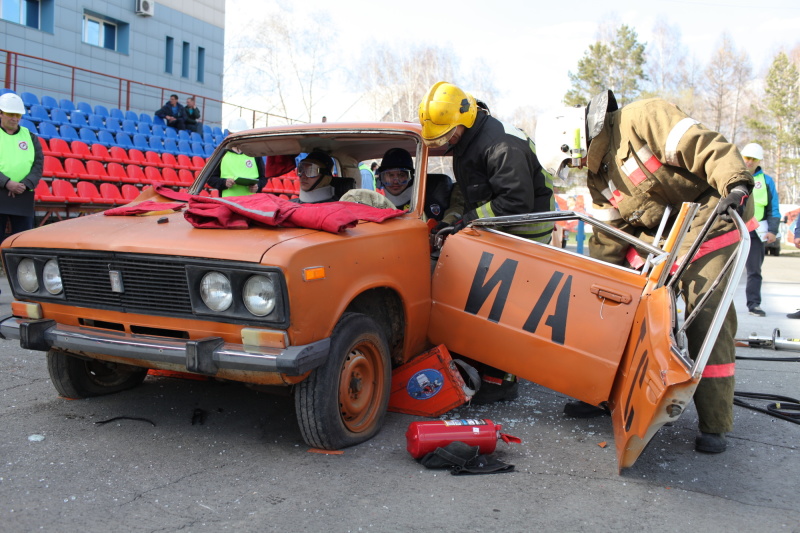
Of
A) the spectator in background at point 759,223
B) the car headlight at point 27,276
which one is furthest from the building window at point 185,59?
the car headlight at point 27,276

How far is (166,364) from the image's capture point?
2.94 meters

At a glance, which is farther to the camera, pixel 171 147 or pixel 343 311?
pixel 171 147

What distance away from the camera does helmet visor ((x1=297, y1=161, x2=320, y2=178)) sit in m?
4.47

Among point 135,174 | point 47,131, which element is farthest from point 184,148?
point 47,131

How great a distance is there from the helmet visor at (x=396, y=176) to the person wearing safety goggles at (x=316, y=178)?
1.18 feet

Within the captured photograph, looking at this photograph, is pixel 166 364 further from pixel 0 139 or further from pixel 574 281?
pixel 0 139

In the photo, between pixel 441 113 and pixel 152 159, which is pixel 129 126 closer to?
pixel 152 159

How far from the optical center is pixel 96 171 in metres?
11.5

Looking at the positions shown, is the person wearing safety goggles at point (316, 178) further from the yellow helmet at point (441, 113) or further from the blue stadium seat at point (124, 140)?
the blue stadium seat at point (124, 140)

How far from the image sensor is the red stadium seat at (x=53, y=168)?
10562 mm

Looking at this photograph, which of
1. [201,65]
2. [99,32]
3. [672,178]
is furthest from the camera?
[201,65]

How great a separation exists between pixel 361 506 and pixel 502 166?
7.04ft

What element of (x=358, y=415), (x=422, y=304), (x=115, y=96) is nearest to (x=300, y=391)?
(x=358, y=415)

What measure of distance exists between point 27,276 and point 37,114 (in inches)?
417
